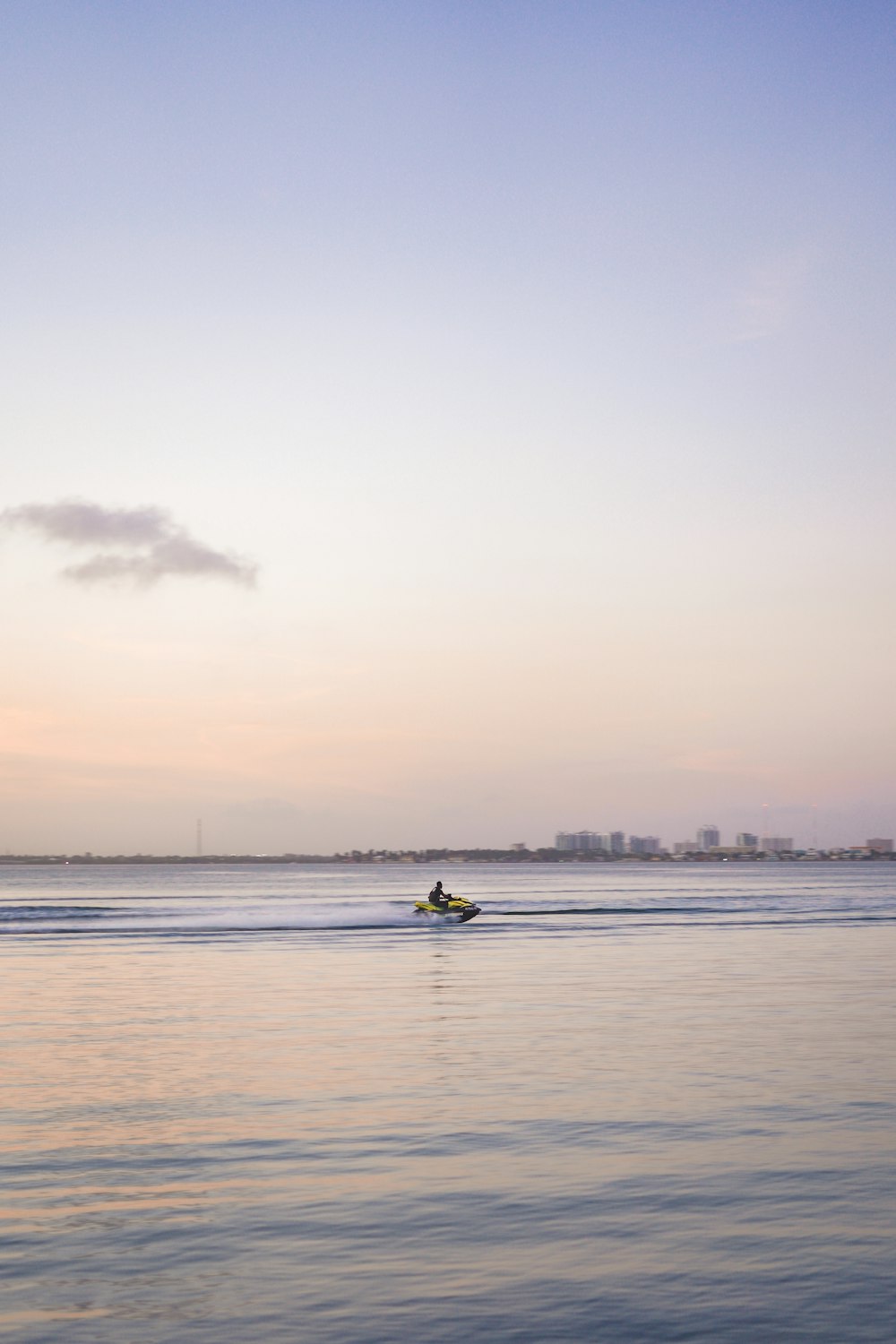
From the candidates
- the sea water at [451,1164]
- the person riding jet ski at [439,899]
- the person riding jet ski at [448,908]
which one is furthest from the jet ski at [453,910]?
the sea water at [451,1164]

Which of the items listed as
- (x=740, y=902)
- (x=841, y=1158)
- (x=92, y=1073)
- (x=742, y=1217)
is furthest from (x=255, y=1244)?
(x=740, y=902)

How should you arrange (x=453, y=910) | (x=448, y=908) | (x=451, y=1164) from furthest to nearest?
1. (x=448, y=908)
2. (x=453, y=910)
3. (x=451, y=1164)

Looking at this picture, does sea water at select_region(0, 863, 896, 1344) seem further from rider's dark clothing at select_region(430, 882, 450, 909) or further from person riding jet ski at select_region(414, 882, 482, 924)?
rider's dark clothing at select_region(430, 882, 450, 909)

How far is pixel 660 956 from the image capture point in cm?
5538

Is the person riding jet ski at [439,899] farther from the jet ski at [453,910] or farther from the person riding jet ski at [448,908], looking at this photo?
the jet ski at [453,910]

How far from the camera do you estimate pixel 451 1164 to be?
17609 mm

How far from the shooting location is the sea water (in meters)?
12.1

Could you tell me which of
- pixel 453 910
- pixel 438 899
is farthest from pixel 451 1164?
pixel 438 899

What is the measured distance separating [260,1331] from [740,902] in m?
115

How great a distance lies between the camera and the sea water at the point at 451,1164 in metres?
12.1

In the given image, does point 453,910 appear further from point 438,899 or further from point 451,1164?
point 451,1164

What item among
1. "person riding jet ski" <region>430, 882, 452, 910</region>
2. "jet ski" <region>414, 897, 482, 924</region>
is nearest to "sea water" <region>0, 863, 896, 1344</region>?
"jet ski" <region>414, 897, 482, 924</region>

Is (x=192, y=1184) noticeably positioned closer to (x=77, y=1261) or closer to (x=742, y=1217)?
(x=77, y=1261)

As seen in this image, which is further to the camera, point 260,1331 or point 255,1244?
point 255,1244
